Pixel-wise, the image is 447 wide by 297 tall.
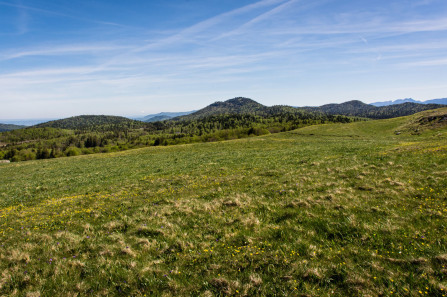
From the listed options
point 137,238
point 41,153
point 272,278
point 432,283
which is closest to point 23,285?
point 137,238

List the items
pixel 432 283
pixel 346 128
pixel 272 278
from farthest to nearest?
pixel 346 128
pixel 272 278
pixel 432 283

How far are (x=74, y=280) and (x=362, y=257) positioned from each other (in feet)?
28.1

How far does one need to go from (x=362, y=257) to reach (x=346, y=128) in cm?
8638

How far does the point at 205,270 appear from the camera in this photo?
622cm

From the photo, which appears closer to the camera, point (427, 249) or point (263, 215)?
point (427, 249)

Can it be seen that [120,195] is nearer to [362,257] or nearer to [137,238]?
[137,238]

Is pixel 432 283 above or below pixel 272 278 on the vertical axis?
above

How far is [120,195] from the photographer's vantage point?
1577 cm

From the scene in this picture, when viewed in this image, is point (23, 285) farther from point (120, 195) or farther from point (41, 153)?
point (41, 153)

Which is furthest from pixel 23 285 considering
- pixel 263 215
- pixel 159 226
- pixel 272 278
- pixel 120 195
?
pixel 120 195

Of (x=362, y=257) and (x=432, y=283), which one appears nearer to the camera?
(x=432, y=283)

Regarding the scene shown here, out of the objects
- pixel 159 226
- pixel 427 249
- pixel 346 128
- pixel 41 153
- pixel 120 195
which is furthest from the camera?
pixel 41 153

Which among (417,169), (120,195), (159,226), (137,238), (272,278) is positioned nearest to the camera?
(272,278)

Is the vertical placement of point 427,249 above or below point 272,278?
above
